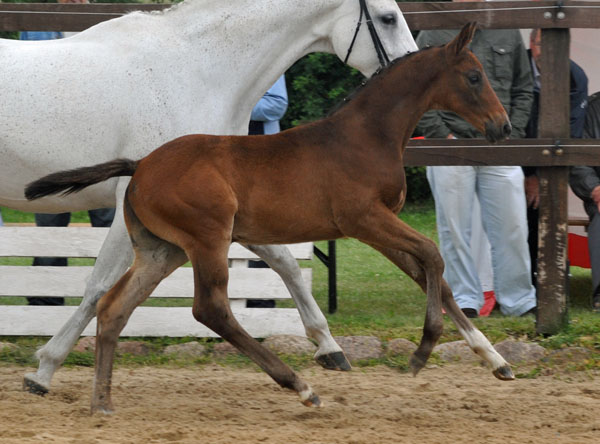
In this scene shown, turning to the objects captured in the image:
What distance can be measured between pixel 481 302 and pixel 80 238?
2.70 m

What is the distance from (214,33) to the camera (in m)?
4.93

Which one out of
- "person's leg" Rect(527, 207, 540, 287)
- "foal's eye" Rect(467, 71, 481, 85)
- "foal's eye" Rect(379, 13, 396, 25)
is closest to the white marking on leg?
"foal's eye" Rect(467, 71, 481, 85)

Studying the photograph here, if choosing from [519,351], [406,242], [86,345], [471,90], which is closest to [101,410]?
[406,242]

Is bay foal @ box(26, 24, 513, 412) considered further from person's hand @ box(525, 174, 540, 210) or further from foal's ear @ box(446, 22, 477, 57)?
person's hand @ box(525, 174, 540, 210)

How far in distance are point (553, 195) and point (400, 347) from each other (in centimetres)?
131

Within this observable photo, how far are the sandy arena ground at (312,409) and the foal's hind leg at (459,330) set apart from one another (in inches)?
8.6

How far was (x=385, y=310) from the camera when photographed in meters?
7.05

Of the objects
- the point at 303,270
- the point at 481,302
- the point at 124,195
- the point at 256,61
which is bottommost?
the point at 481,302

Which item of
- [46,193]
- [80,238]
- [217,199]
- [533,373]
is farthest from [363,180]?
[80,238]

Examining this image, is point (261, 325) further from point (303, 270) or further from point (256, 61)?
point (256, 61)

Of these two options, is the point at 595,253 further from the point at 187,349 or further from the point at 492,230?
the point at 187,349

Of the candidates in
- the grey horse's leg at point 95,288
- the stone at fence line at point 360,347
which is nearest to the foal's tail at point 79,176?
the grey horse's leg at point 95,288

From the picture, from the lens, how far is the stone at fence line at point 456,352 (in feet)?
18.7

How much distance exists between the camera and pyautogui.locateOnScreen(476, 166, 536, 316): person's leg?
6.69 metres
